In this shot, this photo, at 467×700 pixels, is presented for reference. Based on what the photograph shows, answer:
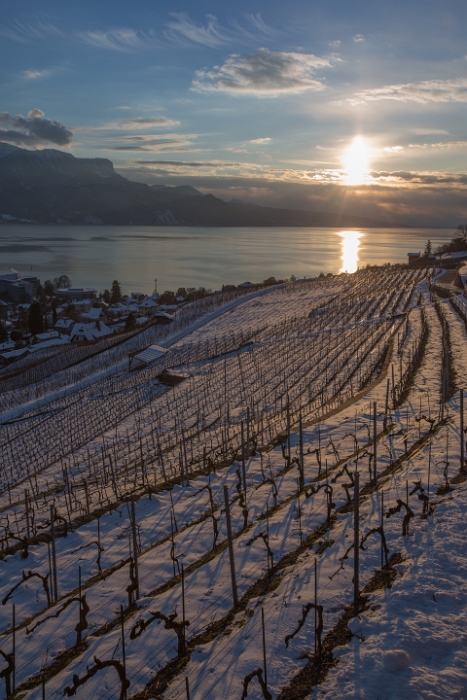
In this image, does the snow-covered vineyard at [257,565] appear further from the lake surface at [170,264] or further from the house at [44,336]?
the lake surface at [170,264]

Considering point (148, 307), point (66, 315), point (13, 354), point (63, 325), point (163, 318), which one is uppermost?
point (163, 318)

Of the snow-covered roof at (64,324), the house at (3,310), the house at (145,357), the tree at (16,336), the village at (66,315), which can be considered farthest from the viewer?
the house at (3,310)

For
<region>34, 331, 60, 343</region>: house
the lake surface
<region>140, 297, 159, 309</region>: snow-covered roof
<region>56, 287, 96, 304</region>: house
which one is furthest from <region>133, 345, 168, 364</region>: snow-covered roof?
the lake surface

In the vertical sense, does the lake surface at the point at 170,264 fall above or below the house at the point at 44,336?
above

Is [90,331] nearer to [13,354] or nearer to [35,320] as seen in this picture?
[35,320]

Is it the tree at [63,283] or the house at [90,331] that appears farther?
the tree at [63,283]

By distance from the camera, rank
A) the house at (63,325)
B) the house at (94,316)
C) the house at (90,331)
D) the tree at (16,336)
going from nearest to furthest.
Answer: the house at (90,331)
the tree at (16,336)
the house at (63,325)
the house at (94,316)

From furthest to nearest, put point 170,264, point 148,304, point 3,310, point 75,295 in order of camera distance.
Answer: point 170,264, point 75,295, point 3,310, point 148,304

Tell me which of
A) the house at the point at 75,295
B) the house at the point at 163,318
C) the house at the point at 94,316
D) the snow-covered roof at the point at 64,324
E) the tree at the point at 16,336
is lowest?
the tree at the point at 16,336

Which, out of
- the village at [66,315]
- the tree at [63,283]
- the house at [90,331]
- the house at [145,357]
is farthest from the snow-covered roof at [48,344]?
the tree at [63,283]

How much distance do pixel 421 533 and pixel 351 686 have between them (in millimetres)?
2236

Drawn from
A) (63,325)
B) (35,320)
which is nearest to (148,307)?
(63,325)

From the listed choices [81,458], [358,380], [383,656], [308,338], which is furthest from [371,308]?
[383,656]

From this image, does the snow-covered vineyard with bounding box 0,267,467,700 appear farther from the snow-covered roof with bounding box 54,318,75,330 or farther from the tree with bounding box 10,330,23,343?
the snow-covered roof with bounding box 54,318,75,330
